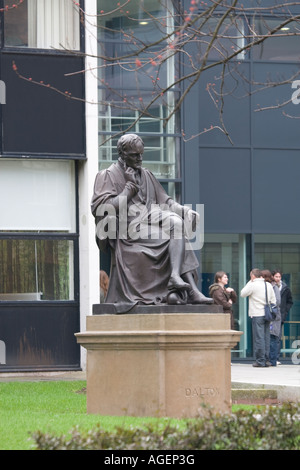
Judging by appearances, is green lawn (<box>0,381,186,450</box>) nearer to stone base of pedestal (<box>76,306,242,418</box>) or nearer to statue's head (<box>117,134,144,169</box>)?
stone base of pedestal (<box>76,306,242,418</box>)

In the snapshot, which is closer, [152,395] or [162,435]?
[162,435]

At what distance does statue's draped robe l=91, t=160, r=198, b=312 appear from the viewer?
11930mm

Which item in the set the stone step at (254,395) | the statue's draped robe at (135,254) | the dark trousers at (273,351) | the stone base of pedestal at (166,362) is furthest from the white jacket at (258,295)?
the stone base of pedestal at (166,362)

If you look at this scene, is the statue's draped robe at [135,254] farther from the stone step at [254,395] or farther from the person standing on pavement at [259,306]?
the person standing on pavement at [259,306]

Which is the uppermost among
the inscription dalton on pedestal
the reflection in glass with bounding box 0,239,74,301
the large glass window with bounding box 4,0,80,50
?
the large glass window with bounding box 4,0,80,50

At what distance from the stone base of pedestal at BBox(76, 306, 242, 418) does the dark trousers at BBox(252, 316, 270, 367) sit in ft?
29.7

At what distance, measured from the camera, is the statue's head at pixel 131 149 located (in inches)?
490

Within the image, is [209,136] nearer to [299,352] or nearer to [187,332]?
[299,352]

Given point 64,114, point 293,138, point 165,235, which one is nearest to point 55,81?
point 64,114

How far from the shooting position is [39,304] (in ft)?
68.0

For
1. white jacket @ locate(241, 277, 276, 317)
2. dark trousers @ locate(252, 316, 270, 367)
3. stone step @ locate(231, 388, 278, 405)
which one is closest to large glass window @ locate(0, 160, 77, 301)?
white jacket @ locate(241, 277, 276, 317)

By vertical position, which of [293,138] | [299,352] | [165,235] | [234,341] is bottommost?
[299,352]
